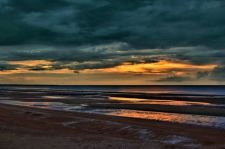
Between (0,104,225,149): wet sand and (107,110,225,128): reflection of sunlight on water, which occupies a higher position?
(0,104,225,149): wet sand

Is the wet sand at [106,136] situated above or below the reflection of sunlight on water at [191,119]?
above

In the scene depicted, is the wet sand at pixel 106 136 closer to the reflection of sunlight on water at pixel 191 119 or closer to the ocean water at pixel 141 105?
the reflection of sunlight on water at pixel 191 119

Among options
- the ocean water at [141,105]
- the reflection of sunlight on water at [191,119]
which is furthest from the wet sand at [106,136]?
the ocean water at [141,105]

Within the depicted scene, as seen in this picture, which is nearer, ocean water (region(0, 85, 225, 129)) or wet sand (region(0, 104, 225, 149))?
wet sand (region(0, 104, 225, 149))

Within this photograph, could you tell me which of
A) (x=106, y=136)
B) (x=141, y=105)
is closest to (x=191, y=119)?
(x=106, y=136)

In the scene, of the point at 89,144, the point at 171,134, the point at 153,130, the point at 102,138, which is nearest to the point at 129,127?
the point at 153,130

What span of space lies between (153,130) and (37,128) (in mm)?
7020

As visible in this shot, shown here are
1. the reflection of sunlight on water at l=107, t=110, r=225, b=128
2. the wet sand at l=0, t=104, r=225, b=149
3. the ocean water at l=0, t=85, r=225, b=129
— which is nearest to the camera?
the wet sand at l=0, t=104, r=225, b=149

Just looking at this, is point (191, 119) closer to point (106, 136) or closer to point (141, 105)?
point (106, 136)

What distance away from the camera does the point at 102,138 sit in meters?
17.7

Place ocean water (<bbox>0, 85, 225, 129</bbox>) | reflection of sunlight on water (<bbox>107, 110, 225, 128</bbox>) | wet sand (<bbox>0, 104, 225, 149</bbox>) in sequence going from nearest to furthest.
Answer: wet sand (<bbox>0, 104, 225, 149</bbox>)
reflection of sunlight on water (<bbox>107, 110, 225, 128</bbox>)
ocean water (<bbox>0, 85, 225, 129</bbox>)

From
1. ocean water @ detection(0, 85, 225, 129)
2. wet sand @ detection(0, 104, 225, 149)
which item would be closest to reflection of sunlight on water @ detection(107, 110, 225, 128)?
ocean water @ detection(0, 85, 225, 129)

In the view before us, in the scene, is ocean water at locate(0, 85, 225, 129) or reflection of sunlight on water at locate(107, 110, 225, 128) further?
ocean water at locate(0, 85, 225, 129)

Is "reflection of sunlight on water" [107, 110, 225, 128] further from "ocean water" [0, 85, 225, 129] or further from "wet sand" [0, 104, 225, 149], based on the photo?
"wet sand" [0, 104, 225, 149]
